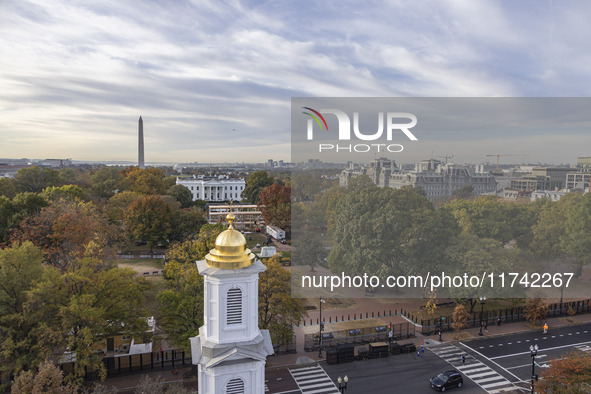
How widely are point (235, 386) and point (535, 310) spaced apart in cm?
2642

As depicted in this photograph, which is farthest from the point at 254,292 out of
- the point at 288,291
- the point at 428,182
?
the point at 428,182

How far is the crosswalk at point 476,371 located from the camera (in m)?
21.9

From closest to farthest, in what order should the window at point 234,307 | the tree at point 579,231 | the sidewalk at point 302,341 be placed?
the window at point 234,307, the sidewalk at point 302,341, the tree at point 579,231

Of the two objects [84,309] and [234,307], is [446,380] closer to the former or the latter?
[234,307]

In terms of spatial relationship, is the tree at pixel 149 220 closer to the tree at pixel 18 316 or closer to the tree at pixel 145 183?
the tree at pixel 18 316

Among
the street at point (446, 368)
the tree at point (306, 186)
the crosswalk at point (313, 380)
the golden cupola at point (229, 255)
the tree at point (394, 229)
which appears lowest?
the crosswalk at point (313, 380)

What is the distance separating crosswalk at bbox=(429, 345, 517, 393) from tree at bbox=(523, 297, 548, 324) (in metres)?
7.48

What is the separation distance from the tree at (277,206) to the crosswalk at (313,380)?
35.4m

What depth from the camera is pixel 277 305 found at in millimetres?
24141

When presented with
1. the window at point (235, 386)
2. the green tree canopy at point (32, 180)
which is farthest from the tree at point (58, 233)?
the green tree canopy at point (32, 180)

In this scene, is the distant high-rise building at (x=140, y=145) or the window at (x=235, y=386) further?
the distant high-rise building at (x=140, y=145)

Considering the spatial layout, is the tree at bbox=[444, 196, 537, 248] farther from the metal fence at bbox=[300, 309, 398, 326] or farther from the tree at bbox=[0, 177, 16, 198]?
the tree at bbox=[0, 177, 16, 198]

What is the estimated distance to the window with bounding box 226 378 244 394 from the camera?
464 inches

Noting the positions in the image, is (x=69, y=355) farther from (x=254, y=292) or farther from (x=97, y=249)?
(x=254, y=292)
